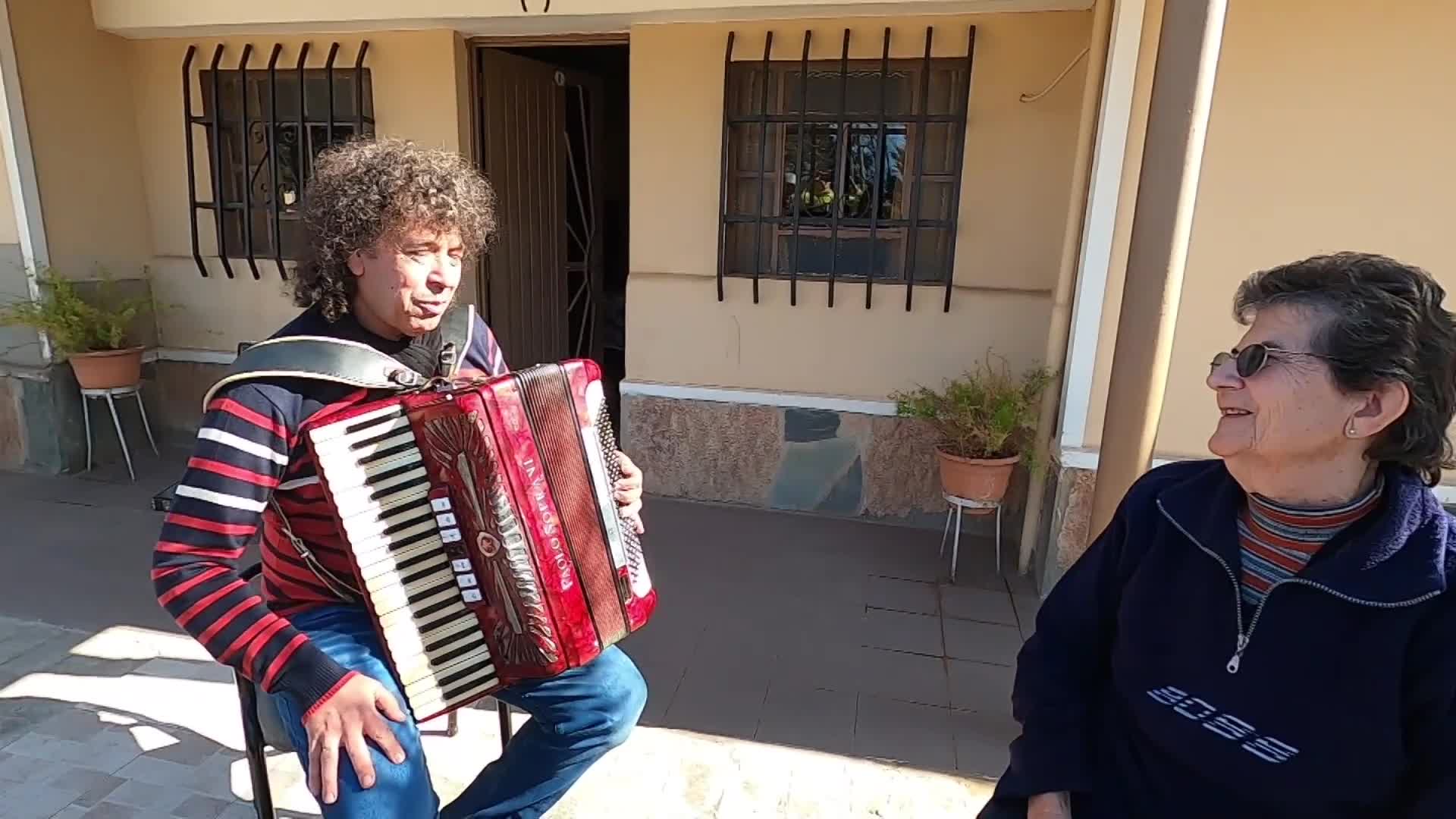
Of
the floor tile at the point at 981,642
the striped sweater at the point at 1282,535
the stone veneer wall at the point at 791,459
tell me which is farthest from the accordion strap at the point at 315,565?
the stone veneer wall at the point at 791,459

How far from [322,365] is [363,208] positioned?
287 mm

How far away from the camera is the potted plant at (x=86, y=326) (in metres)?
3.72

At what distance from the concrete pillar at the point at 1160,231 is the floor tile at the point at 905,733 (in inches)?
32.5

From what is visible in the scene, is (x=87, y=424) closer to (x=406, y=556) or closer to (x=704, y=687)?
(x=704, y=687)

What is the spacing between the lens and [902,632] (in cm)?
278

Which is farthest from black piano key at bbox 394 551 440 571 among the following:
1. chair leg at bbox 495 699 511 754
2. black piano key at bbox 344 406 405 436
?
chair leg at bbox 495 699 511 754

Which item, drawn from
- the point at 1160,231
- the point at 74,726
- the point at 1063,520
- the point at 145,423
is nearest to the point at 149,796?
the point at 74,726

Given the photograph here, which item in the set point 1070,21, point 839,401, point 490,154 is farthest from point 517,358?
point 1070,21

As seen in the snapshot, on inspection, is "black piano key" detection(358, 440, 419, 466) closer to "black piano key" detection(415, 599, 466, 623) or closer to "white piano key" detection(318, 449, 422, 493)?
"white piano key" detection(318, 449, 422, 493)

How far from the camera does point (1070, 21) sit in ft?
10.1

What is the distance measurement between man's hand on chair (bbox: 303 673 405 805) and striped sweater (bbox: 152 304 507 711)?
2cm

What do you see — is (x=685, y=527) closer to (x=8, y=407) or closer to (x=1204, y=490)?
(x=1204, y=490)

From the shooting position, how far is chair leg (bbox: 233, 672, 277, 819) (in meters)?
1.53

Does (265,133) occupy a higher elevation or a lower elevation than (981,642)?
higher
